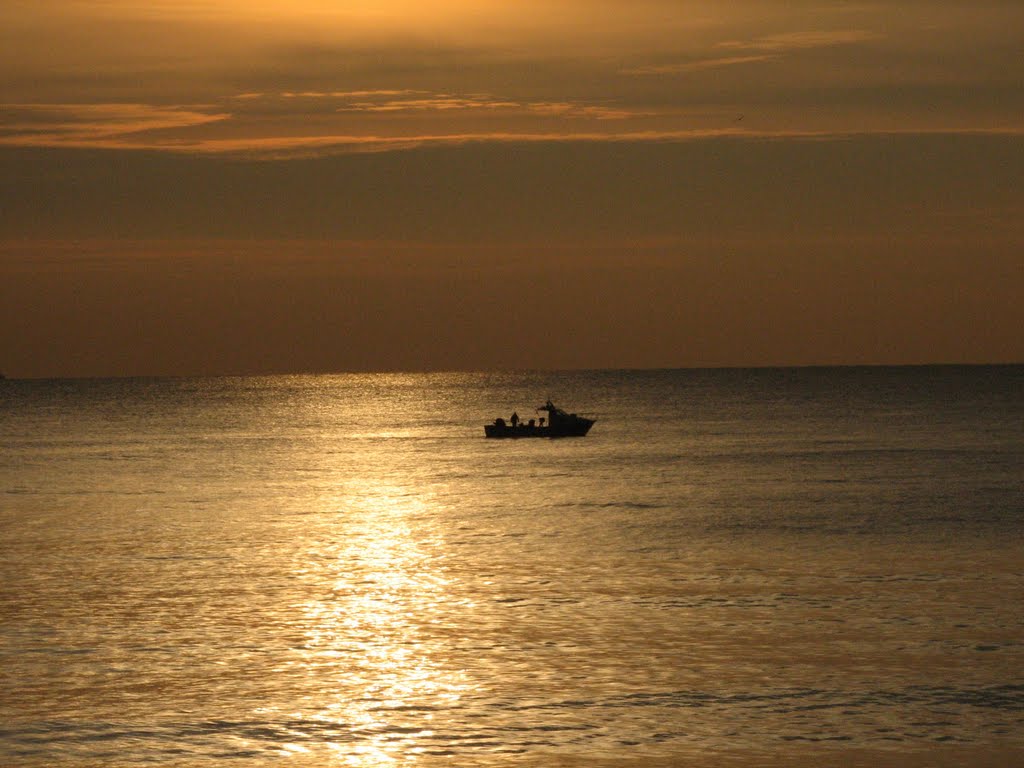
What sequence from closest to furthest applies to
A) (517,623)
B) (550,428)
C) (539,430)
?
(517,623) → (539,430) → (550,428)

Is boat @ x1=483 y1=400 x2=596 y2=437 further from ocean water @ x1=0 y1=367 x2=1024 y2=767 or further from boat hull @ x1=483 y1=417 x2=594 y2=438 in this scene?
ocean water @ x1=0 y1=367 x2=1024 y2=767

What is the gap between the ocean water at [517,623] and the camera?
1015 inches

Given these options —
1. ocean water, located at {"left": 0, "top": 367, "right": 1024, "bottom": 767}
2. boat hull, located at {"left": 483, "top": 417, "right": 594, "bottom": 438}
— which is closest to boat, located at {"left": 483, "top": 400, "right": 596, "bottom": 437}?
boat hull, located at {"left": 483, "top": 417, "right": 594, "bottom": 438}

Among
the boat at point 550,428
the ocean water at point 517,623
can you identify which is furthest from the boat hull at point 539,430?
the ocean water at point 517,623

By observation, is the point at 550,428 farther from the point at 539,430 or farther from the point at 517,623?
the point at 517,623

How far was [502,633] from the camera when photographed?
114ft

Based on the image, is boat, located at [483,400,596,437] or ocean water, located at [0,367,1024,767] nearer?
ocean water, located at [0,367,1024,767]

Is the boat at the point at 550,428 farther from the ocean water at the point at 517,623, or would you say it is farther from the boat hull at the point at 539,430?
the ocean water at the point at 517,623

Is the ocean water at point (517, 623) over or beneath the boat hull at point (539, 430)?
beneath

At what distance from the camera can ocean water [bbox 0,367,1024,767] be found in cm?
2578

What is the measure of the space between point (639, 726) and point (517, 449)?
91.9m

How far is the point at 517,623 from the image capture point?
1425 inches

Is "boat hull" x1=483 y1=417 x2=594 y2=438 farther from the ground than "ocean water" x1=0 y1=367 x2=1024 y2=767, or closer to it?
farther from the ground

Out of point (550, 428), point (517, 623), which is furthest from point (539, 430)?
point (517, 623)
